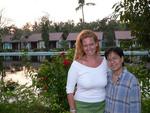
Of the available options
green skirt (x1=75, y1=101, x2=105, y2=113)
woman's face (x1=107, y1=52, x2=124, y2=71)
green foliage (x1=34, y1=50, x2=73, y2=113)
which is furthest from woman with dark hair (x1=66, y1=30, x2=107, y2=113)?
green foliage (x1=34, y1=50, x2=73, y2=113)

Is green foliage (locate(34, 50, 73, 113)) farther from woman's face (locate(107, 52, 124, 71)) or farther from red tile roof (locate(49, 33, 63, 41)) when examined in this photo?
red tile roof (locate(49, 33, 63, 41))

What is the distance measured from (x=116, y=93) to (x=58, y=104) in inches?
143

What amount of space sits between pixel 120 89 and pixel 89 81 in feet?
1.16

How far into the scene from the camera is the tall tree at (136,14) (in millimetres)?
5402

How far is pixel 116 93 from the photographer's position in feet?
12.1

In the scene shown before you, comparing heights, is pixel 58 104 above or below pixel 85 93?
below

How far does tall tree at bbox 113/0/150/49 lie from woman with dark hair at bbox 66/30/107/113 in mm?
1560

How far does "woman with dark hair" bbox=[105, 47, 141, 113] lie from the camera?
359cm

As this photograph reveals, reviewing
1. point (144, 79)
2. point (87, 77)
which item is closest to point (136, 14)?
point (144, 79)

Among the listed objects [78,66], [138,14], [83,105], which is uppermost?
[138,14]

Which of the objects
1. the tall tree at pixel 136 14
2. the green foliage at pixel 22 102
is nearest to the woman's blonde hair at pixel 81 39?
the tall tree at pixel 136 14

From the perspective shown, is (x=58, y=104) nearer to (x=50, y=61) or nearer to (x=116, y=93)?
(x=50, y=61)

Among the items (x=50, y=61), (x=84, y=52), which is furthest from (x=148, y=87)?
(x=84, y=52)

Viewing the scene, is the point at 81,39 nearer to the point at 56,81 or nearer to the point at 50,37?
the point at 56,81
